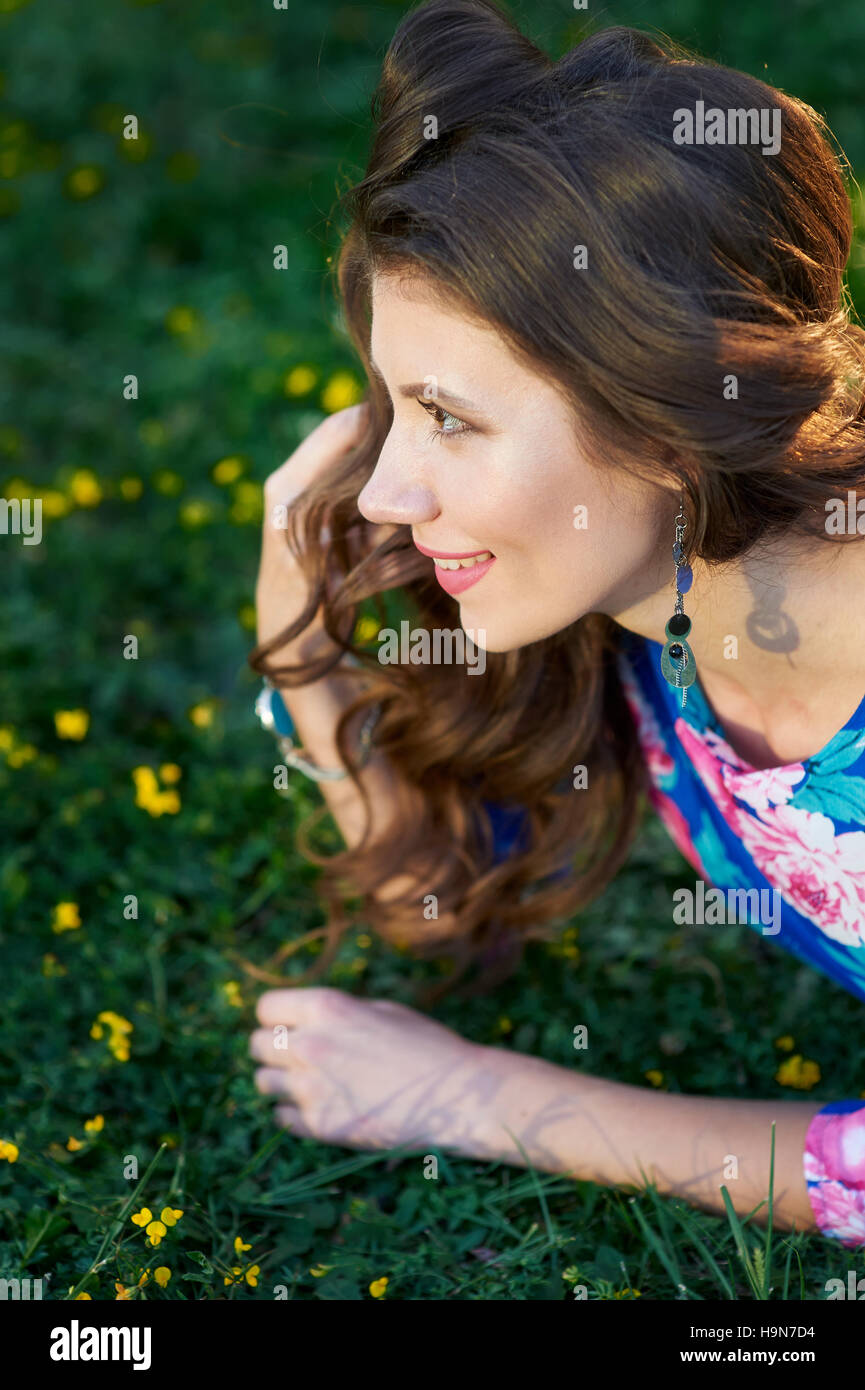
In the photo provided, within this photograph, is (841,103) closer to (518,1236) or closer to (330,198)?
(330,198)

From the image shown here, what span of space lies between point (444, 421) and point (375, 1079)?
44.4 inches

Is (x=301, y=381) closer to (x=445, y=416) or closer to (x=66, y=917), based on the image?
(x=66, y=917)

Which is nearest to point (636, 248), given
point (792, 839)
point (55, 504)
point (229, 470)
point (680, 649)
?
point (680, 649)

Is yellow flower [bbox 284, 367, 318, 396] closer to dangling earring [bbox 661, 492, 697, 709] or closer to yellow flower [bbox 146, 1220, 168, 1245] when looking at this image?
dangling earring [bbox 661, 492, 697, 709]

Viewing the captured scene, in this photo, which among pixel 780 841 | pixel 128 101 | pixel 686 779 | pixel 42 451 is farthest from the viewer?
pixel 128 101

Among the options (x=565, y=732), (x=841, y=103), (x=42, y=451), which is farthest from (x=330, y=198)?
(x=565, y=732)

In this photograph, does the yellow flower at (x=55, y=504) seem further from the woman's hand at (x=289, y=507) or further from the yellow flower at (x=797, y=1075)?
the yellow flower at (x=797, y=1075)

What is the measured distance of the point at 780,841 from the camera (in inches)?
80.3

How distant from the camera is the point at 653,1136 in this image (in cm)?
214

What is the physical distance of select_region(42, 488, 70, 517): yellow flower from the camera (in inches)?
134

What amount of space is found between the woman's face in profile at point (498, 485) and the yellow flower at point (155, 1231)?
970 millimetres

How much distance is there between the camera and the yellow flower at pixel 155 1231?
199 centimetres

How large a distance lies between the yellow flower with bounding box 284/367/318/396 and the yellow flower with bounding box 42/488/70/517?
0.67 meters

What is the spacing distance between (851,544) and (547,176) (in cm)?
64
